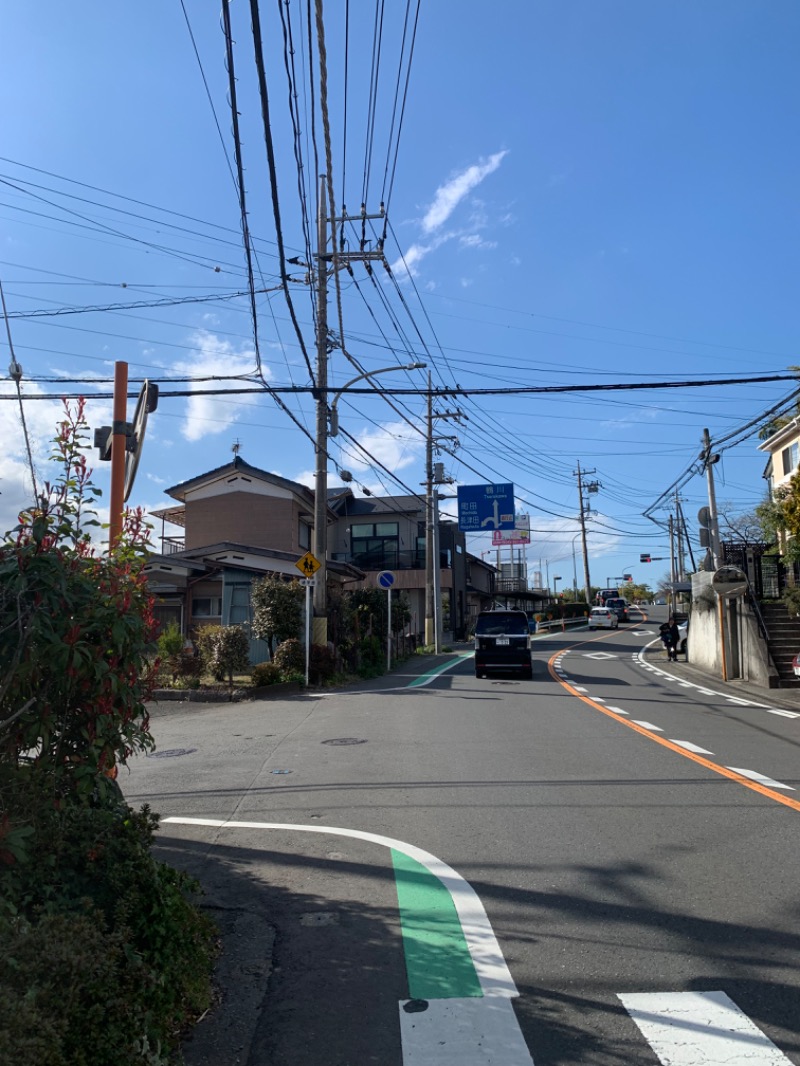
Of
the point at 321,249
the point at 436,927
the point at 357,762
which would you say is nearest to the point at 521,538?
the point at 321,249

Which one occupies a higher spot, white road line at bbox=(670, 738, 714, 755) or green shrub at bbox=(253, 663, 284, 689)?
green shrub at bbox=(253, 663, 284, 689)

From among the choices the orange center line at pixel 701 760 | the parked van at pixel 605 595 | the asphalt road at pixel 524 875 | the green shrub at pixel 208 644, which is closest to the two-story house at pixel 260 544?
the green shrub at pixel 208 644

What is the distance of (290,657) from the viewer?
2122 centimetres

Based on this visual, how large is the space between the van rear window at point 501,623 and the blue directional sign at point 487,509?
12166 mm

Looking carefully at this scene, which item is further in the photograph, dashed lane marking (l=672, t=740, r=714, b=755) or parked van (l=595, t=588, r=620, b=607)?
parked van (l=595, t=588, r=620, b=607)

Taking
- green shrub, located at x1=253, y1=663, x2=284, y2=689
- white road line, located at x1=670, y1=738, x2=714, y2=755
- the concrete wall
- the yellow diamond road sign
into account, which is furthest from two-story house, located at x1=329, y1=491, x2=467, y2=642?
white road line, located at x1=670, y1=738, x2=714, y2=755

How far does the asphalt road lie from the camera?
365 cm

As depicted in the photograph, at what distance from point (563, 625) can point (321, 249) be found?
47.9 metres

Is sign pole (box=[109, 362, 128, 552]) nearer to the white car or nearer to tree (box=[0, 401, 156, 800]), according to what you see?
tree (box=[0, 401, 156, 800])

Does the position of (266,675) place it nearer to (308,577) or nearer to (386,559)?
(308,577)

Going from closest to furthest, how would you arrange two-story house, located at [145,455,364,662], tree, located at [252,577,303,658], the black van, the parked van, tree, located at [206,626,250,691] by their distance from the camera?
1. tree, located at [206,626,250,691]
2. tree, located at [252,577,303,658]
3. the black van
4. two-story house, located at [145,455,364,662]
5. the parked van

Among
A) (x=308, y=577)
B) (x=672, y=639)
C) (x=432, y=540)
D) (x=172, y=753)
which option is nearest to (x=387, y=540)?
(x=432, y=540)

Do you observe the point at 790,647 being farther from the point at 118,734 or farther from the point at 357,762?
the point at 118,734

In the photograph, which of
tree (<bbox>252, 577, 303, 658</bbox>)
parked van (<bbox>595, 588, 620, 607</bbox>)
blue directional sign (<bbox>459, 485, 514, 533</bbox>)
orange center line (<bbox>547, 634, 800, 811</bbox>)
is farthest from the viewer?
parked van (<bbox>595, 588, 620, 607</bbox>)
